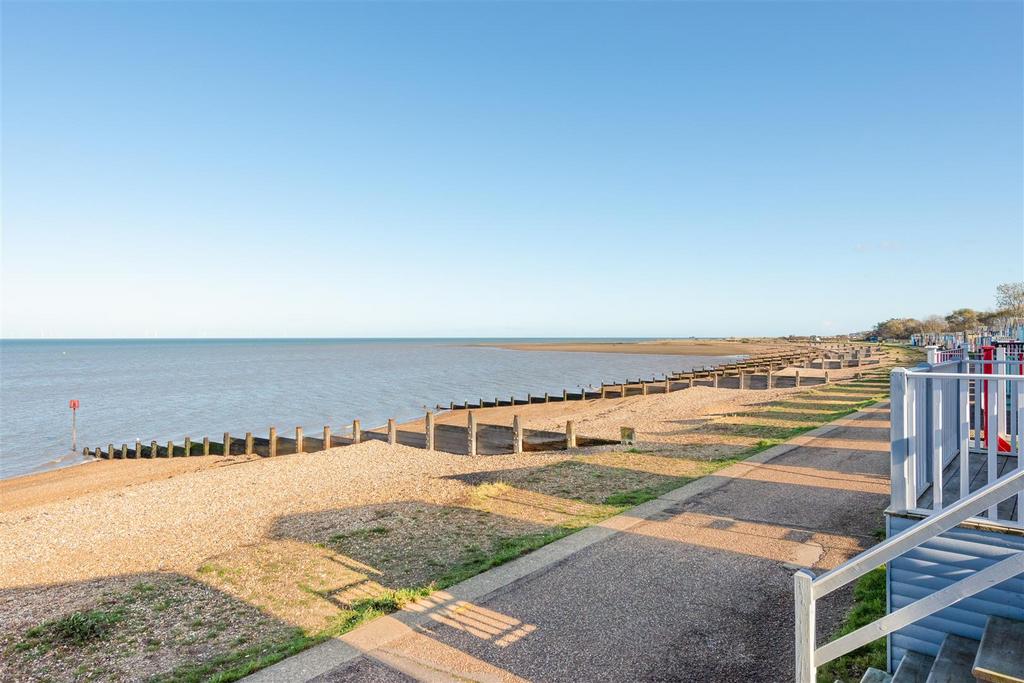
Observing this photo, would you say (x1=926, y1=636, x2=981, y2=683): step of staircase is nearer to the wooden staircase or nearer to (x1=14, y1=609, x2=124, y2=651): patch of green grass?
the wooden staircase

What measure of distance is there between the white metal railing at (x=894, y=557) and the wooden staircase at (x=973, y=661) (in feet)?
2.62

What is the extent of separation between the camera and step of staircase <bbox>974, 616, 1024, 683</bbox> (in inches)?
136

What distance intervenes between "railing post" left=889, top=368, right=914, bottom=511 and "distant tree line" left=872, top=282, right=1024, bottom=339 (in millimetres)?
52775

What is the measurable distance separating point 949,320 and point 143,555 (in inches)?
4922

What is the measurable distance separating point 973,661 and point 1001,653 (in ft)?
1.68

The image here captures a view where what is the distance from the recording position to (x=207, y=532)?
10.8m

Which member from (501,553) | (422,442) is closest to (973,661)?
(501,553)

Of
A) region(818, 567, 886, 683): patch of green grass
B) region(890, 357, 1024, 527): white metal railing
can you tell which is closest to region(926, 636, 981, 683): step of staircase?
region(818, 567, 886, 683): patch of green grass

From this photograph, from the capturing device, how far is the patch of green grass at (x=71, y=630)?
6598 millimetres

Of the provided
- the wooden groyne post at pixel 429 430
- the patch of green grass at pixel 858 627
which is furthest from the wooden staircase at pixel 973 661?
the wooden groyne post at pixel 429 430

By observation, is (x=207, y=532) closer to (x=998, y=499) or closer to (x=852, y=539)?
(x=852, y=539)

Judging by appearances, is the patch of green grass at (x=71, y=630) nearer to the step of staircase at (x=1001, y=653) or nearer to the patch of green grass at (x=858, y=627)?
the patch of green grass at (x=858, y=627)

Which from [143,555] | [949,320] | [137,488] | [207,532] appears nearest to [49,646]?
[143,555]

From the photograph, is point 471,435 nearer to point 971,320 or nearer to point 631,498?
point 631,498
